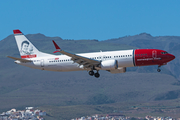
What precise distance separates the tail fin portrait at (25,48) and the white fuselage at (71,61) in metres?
2.54

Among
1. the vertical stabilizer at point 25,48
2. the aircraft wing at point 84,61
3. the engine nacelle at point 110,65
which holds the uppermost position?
the vertical stabilizer at point 25,48

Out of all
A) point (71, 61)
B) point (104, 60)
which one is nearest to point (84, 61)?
point (71, 61)

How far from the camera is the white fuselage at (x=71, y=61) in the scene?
6706 cm

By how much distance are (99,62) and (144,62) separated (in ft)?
26.3

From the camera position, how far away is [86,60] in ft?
219

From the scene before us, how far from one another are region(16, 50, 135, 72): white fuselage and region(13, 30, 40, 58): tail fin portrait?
2541 mm

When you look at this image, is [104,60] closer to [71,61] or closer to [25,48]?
[71,61]

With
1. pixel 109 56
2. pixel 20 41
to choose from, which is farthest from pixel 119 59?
pixel 20 41

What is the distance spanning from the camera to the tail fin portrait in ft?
247

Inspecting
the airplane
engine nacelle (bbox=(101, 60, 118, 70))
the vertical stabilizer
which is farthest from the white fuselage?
the vertical stabilizer

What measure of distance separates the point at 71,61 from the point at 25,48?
1177cm

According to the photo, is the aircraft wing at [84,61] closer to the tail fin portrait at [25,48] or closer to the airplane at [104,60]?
the airplane at [104,60]

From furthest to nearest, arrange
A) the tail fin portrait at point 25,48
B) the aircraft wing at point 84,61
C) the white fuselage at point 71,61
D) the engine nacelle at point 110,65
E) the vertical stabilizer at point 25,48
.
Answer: the tail fin portrait at point 25,48, the vertical stabilizer at point 25,48, the white fuselage at point 71,61, the engine nacelle at point 110,65, the aircraft wing at point 84,61

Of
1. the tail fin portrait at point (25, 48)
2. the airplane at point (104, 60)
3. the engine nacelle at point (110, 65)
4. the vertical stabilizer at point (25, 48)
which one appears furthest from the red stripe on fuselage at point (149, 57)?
the tail fin portrait at point (25, 48)
